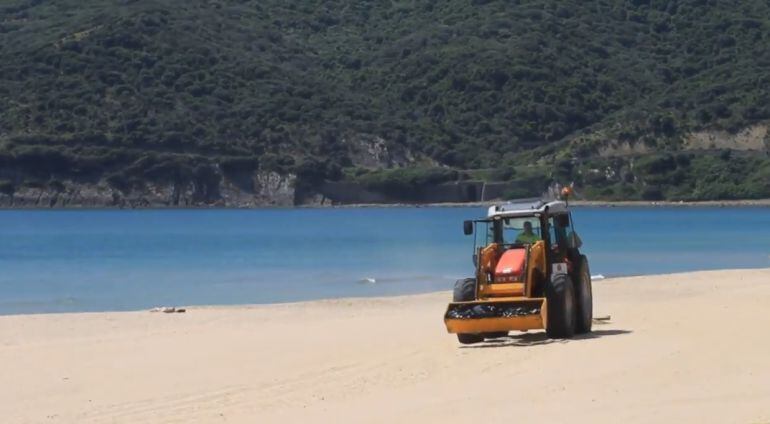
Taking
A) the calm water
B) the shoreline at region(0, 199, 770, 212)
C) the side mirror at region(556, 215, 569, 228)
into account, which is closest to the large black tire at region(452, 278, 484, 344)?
the side mirror at region(556, 215, 569, 228)

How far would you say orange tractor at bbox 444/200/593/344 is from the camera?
45.9ft

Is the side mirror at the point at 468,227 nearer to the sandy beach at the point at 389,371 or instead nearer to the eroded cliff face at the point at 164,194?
the sandy beach at the point at 389,371

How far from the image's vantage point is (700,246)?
4869cm

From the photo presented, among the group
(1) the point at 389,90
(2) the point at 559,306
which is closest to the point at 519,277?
(2) the point at 559,306

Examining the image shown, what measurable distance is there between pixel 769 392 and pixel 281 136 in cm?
9298

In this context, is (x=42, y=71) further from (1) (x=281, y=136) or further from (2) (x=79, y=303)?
(2) (x=79, y=303)

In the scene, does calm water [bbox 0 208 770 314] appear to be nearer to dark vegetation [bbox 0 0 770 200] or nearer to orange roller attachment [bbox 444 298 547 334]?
dark vegetation [bbox 0 0 770 200]

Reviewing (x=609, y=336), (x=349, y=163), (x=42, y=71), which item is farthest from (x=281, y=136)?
(x=609, y=336)

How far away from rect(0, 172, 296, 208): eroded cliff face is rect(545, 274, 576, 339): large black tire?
84.4 meters

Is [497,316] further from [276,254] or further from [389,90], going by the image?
[389,90]

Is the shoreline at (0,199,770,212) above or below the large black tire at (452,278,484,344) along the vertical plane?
below

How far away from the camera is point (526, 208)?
14664 millimetres

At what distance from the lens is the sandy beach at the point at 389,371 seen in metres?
10.4

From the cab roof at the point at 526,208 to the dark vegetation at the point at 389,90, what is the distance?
253 feet
